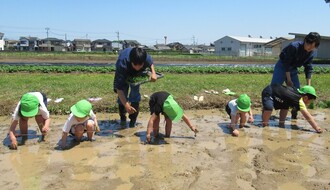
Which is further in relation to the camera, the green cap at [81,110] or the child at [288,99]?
the child at [288,99]

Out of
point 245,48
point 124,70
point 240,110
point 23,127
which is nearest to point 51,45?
point 245,48

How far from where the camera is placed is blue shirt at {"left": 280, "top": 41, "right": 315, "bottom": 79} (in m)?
6.50

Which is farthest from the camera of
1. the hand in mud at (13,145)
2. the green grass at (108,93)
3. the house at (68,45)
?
the house at (68,45)

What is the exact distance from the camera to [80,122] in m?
5.21

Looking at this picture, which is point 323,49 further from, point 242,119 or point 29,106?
point 29,106

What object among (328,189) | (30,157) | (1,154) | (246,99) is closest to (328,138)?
(246,99)

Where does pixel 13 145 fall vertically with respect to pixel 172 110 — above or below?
below

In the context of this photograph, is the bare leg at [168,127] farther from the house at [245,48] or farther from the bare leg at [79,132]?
the house at [245,48]

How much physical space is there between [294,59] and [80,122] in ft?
13.4

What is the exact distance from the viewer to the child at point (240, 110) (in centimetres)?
581

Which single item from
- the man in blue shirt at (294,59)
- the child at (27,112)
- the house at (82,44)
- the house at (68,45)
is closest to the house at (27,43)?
the house at (68,45)

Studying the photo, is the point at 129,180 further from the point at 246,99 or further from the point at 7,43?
the point at 7,43

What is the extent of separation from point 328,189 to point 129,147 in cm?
265

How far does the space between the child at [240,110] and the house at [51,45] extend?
74.9 m
